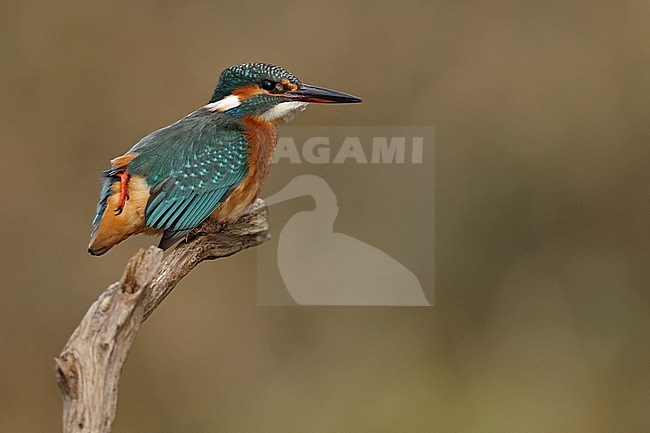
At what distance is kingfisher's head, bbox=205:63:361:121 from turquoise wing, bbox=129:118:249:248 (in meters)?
0.08

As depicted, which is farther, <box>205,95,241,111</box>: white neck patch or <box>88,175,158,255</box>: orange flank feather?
<box>205,95,241,111</box>: white neck patch

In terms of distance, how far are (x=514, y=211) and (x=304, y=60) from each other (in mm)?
941

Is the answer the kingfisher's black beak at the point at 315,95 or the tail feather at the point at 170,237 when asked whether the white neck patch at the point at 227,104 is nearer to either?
the kingfisher's black beak at the point at 315,95

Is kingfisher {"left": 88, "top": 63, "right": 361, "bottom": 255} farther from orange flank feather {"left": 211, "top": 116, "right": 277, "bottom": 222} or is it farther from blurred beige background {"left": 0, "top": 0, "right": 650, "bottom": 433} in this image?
blurred beige background {"left": 0, "top": 0, "right": 650, "bottom": 433}

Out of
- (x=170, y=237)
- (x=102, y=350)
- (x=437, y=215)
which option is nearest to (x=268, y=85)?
(x=170, y=237)

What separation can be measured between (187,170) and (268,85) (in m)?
0.32

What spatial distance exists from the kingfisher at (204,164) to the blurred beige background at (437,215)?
44.7 inches

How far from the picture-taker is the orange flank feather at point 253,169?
7.06 feet

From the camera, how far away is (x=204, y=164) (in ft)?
6.81

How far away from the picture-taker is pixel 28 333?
10.6 ft

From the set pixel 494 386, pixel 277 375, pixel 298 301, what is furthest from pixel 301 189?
pixel 494 386

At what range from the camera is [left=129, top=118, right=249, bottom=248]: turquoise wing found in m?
1.98

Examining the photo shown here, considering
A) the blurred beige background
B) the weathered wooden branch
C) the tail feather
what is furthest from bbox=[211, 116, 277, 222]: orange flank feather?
the blurred beige background

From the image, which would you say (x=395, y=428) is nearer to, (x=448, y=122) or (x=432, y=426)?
(x=432, y=426)
